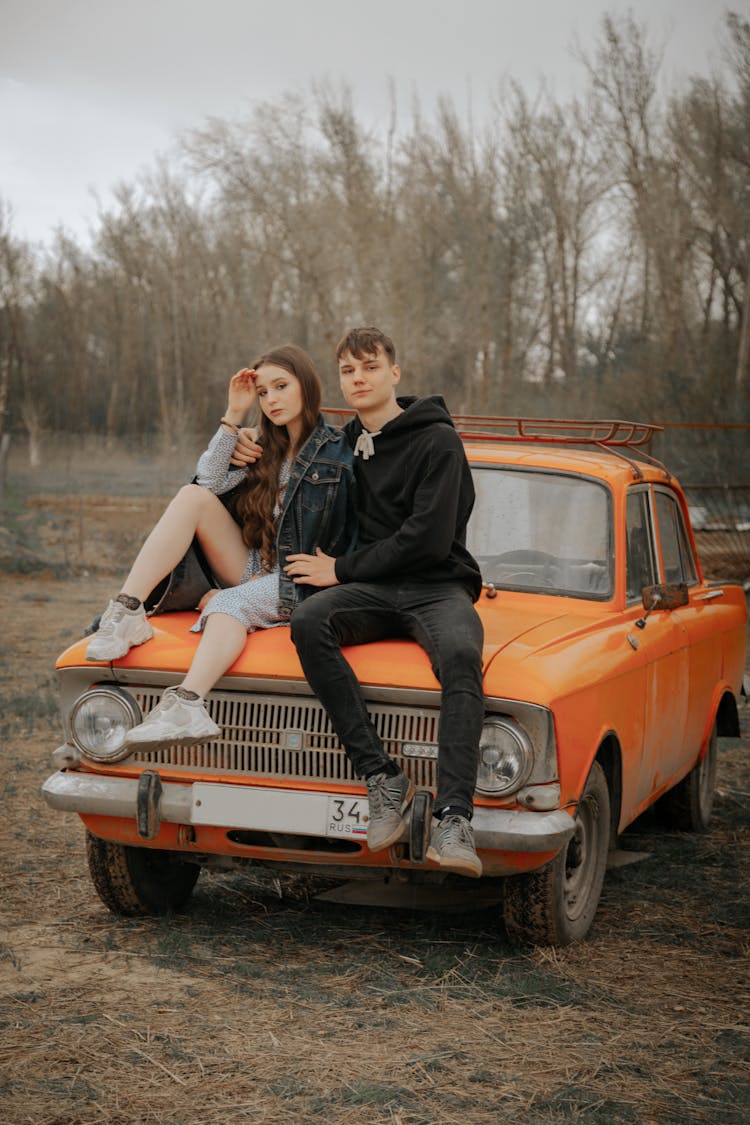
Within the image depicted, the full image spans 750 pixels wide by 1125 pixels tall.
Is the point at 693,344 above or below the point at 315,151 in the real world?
below

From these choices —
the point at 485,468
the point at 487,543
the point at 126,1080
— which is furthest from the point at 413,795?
the point at 485,468

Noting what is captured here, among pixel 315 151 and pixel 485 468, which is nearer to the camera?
pixel 485 468

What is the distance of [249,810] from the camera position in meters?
4.23

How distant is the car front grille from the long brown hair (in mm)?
726

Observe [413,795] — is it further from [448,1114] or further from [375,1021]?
[448,1114]

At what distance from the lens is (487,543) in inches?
218

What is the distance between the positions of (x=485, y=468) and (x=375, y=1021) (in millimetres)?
2638

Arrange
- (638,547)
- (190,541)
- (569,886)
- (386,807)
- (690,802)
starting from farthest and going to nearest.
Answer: (690,802), (638,547), (190,541), (569,886), (386,807)

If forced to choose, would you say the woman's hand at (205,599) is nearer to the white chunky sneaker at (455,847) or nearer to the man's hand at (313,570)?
the man's hand at (313,570)

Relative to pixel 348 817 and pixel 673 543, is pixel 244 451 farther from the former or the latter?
pixel 673 543

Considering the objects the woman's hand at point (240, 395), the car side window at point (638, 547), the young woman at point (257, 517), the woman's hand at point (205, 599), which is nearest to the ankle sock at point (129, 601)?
the young woman at point (257, 517)

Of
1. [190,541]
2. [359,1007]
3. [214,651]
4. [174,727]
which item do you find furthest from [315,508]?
[359,1007]

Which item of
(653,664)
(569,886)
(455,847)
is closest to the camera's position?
(455,847)

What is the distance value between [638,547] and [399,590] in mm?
1651
